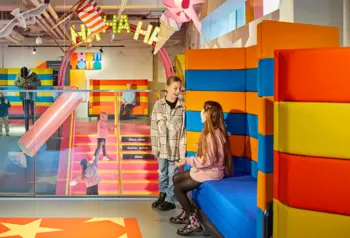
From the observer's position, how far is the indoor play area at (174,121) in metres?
2.11

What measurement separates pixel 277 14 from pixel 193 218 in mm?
2061

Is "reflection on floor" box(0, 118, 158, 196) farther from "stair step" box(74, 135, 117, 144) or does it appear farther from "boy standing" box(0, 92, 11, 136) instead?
"boy standing" box(0, 92, 11, 136)

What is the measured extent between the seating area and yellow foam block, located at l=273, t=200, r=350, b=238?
247 mm

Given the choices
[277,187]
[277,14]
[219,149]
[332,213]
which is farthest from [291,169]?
[277,14]

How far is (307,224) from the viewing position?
211 cm

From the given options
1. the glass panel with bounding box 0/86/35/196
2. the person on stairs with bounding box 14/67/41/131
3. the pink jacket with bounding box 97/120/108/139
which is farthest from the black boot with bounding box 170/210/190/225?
the person on stairs with bounding box 14/67/41/131

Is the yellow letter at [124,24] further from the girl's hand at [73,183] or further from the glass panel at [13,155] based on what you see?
the girl's hand at [73,183]

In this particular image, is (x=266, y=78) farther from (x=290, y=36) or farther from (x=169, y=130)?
(x=169, y=130)

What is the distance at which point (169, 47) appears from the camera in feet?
24.5

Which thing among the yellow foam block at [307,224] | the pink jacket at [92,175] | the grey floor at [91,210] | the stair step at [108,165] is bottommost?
the grey floor at [91,210]

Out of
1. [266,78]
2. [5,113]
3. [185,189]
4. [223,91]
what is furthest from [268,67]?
[5,113]

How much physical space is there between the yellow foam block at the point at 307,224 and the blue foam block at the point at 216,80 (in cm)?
228

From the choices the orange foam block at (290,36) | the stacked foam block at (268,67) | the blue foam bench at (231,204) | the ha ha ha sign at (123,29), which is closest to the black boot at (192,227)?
the blue foam bench at (231,204)

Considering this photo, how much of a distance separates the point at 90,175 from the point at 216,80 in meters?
2.36
